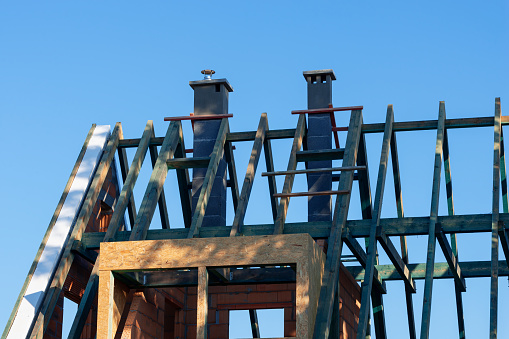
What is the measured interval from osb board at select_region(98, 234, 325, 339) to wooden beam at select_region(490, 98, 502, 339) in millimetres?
2272

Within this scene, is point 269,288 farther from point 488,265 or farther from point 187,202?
point 488,265

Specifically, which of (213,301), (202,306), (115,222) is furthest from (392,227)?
(115,222)

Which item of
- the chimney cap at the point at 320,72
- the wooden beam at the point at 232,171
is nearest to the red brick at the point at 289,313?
the wooden beam at the point at 232,171

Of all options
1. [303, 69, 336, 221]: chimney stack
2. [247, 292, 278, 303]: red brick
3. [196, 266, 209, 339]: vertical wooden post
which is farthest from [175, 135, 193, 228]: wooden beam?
[196, 266, 209, 339]: vertical wooden post

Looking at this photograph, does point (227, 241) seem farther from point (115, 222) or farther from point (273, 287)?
point (273, 287)

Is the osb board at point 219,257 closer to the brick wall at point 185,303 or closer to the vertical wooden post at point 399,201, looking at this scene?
the brick wall at point 185,303

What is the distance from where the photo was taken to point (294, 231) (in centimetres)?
1445

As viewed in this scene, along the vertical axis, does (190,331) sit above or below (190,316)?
below

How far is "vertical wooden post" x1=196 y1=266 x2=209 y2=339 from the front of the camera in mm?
12516

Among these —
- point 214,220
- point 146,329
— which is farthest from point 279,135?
point 146,329

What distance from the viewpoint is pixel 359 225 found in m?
14.4

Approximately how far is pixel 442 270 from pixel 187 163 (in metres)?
5.04

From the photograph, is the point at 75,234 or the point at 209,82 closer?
the point at 75,234

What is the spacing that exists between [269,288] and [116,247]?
13.5 feet
